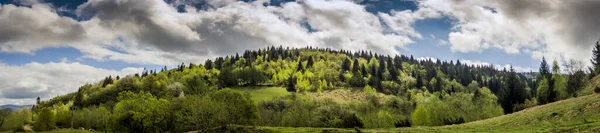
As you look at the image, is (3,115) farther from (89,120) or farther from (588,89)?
(588,89)

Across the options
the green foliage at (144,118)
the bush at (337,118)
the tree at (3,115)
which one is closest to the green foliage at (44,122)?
the tree at (3,115)

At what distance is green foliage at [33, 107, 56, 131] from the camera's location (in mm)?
122281

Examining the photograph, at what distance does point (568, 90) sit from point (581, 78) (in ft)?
19.1

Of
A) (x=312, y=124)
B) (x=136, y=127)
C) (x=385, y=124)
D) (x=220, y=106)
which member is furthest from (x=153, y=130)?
(x=385, y=124)

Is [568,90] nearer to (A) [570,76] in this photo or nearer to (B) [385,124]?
(A) [570,76]

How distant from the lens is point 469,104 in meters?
116

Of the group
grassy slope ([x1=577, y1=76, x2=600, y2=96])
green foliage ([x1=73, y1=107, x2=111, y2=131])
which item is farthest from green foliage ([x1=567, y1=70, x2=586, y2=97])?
green foliage ([x1=73, y1=107, x2=111, y2=131])

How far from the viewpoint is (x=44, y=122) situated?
12438 cm

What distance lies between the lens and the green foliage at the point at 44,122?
Answer: 12228 cm

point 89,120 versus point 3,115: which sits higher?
point 3,115

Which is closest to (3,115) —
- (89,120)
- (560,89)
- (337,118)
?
(89,120)

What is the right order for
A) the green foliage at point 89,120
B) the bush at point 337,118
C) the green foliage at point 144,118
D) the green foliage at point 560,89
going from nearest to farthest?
the bush at point 337,118
the green foliage at point 144,118
the green foliage at point 560,89
the green foliage at point 89,120

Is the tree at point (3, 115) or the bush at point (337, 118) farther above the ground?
the tree at point (3, 115)

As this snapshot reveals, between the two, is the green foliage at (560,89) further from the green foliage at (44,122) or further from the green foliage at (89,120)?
the green foliage at (44,122)
